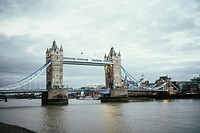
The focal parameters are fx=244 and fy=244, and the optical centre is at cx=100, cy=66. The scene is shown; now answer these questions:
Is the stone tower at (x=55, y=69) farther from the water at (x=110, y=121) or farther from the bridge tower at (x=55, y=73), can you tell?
the water at (x=110, y=121)

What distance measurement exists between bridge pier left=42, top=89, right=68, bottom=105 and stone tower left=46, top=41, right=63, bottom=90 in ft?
8.80

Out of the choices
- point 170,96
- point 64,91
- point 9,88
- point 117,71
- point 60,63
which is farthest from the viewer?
point 170,96

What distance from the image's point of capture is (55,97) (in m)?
46.6

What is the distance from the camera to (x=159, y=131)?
15555 millimetres

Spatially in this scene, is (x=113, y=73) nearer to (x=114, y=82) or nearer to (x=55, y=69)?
(x=114, y=82)

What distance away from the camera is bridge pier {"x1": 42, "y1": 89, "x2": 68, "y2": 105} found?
46.2 meters

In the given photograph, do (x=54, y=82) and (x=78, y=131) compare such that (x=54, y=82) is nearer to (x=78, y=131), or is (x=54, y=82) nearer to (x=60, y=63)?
(x=60, y=63)

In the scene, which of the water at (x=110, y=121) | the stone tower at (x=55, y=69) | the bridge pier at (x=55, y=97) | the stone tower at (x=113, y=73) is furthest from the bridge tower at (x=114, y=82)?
the water at (x=110, y=121)

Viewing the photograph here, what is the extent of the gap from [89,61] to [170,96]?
37.0 metres

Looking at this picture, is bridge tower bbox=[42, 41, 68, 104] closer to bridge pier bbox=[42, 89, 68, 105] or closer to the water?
bridge pier bbox=[42, 89, 68, 105]

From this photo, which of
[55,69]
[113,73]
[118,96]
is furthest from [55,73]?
[113,73]

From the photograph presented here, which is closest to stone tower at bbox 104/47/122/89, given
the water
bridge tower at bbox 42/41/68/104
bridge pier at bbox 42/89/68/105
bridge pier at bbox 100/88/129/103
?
bridge pier at bbox 100/88/129/103

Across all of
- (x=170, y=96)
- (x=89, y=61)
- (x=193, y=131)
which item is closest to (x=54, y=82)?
(x=89, y=61)

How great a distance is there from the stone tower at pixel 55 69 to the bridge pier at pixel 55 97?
2.68 m
